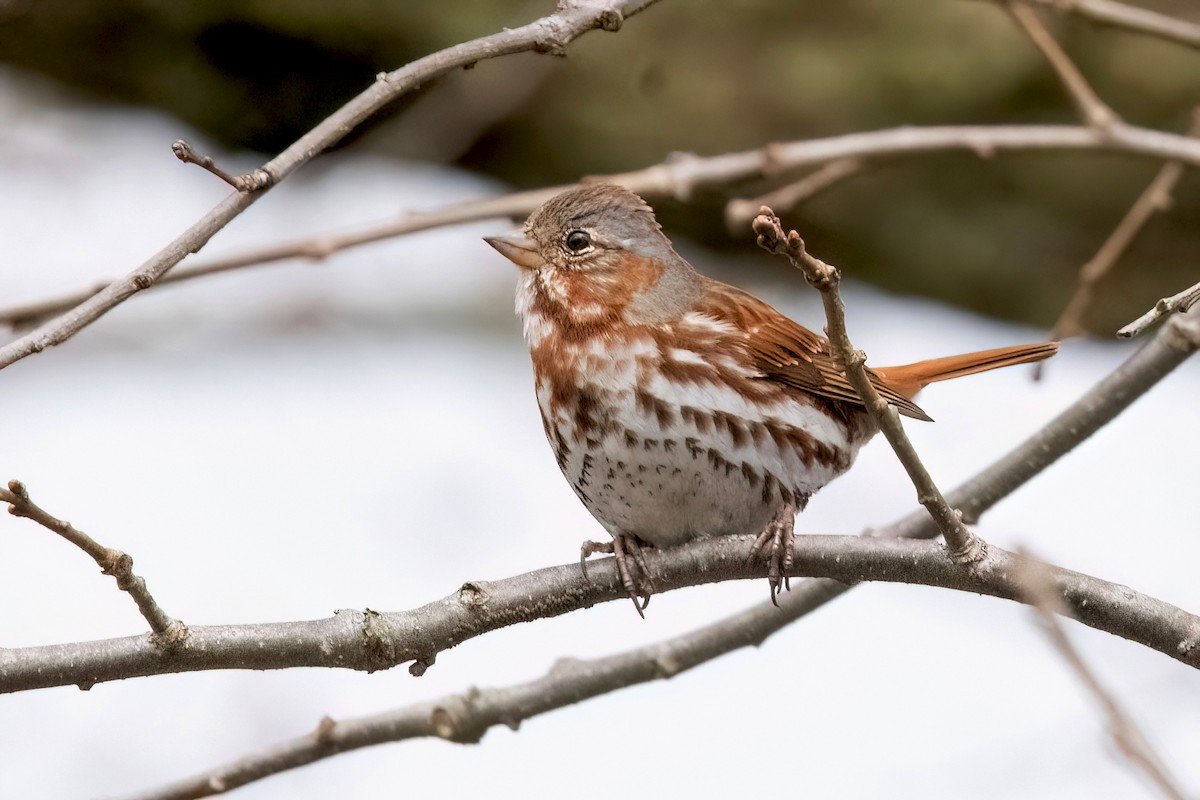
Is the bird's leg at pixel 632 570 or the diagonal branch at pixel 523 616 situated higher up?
the bird's leg at pixel 632 570

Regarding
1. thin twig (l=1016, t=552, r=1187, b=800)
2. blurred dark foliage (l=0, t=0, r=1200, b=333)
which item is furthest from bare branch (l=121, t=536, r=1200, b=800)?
blurred dark foliage (l=0, t=0, r=1200, b=333)

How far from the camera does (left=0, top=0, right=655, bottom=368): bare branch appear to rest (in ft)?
10.1

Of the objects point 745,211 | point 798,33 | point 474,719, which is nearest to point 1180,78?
point 798,33

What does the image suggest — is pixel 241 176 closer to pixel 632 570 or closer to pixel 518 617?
pixel 518 617

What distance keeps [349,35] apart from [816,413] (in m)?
2.70

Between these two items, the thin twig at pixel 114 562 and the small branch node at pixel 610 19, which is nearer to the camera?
the thin twig at pixel 114 562

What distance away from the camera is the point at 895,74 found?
21.6 ft

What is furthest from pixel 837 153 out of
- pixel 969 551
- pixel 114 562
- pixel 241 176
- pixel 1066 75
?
pixel 114 562

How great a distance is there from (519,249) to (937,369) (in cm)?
Answer: 151

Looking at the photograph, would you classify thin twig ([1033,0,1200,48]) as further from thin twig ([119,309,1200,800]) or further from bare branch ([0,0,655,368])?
bare branch ([0,0,655,368])

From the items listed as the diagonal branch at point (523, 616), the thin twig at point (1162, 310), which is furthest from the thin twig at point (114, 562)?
the thin twig at point (1162, 310)

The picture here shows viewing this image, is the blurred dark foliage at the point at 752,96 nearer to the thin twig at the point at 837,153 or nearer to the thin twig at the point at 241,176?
the thin twig at the point at 837,153

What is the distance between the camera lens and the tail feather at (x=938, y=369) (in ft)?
17.0

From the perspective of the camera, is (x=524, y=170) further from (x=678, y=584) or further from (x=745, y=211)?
(x=678, y=584)
